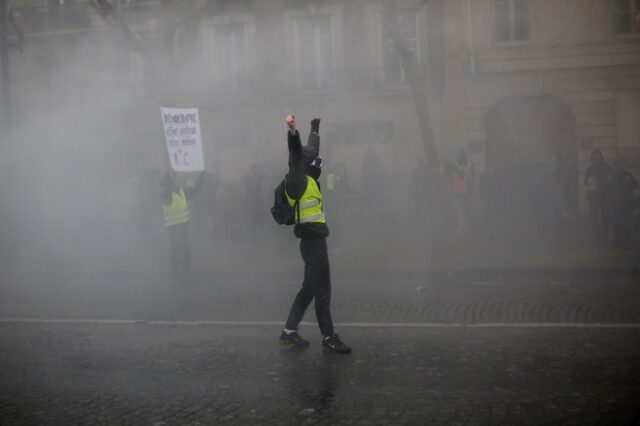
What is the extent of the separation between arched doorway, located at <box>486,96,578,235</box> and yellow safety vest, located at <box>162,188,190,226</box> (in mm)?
6412

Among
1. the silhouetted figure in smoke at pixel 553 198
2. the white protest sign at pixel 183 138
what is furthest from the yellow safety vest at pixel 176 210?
the silhouetted figure in smoke at pixel 553 198

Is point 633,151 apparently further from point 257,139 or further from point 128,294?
point 128,294

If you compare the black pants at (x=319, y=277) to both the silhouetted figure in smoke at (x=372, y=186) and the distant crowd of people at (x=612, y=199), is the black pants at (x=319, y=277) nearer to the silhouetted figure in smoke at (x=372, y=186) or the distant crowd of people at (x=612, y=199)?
the distant crowd of people at (x=612, y=199)

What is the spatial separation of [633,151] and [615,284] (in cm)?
786

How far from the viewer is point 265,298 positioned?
8516 millimetres

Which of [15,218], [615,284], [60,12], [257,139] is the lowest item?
[615,284]

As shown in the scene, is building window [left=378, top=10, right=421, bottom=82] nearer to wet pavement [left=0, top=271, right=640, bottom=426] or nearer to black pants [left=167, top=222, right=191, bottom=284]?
wet pavement [left=0, top=271, right=640, bottom=426]

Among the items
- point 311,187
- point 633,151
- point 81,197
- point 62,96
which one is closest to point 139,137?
point 81,197

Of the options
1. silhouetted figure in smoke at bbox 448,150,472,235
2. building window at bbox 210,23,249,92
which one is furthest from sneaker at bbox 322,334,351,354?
silhouetted figure in smoke at bbox 448,150,472,235

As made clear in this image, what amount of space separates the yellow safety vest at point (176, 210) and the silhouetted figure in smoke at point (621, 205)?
6471 millimetres

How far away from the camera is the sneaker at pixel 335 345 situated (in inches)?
219

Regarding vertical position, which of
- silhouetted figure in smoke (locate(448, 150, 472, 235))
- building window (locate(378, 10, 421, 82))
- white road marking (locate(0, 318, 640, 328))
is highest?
building window (locate(378, 10, 421, 82))

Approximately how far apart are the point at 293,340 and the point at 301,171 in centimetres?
134

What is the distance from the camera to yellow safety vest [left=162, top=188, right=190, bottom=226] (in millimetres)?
10023
